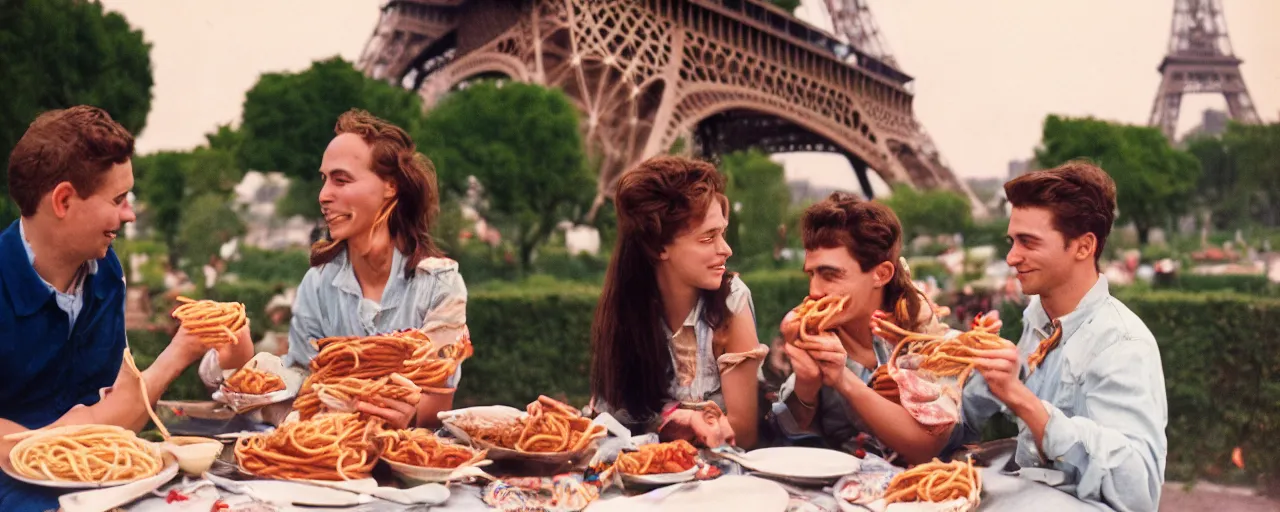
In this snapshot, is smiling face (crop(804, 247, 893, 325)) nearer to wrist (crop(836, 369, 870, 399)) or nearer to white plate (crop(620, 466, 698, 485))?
wrist (crop(836, 369, 870, 399))

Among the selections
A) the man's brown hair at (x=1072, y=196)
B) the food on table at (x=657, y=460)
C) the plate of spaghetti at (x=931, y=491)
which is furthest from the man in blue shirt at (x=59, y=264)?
the man's brown hair at (x=1072, y=196)

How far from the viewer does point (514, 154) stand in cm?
1320

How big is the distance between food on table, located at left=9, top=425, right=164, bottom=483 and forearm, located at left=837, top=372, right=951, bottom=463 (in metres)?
1.59

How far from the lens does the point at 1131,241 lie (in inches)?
572

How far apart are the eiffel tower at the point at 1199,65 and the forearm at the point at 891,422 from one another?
15.0 metres

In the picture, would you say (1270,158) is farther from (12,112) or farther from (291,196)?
(12,112)

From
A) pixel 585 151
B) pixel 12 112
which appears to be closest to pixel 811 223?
pixel 12 112

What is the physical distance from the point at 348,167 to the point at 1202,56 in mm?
16593

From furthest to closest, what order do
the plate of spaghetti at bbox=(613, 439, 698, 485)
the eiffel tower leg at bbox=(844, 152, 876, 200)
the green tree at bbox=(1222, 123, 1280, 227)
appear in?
the eiffel tower leg at bbox=(844, 152, 876, 200) → the green tree at bbox=(1222, 123, 1280, 227) → the plate of spaghetti at bbox=(613, 439, 698, 485)

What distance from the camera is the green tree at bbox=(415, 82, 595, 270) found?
1310 centimetres

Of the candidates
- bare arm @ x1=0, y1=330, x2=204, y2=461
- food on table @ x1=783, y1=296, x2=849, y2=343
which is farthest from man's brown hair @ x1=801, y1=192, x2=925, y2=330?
bare arm @ x1=0, y1=330, x2=204, y2=461

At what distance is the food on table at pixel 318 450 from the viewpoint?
2297 mm

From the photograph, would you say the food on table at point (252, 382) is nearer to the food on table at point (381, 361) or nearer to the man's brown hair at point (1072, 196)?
the food on table at point (381, 361)

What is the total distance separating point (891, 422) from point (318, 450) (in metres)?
1.34
